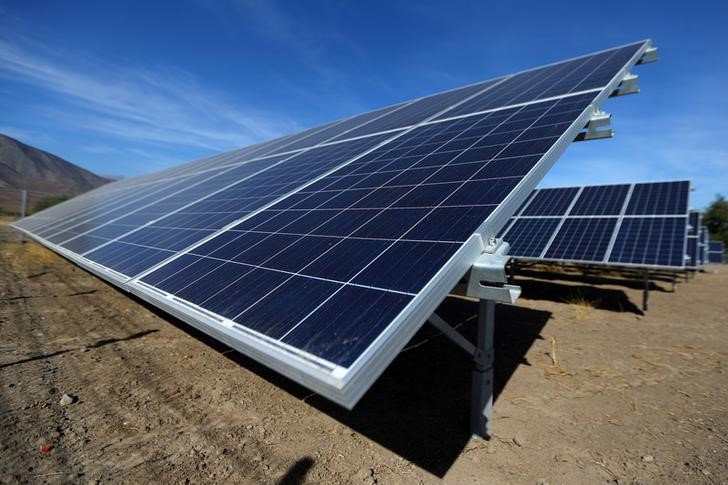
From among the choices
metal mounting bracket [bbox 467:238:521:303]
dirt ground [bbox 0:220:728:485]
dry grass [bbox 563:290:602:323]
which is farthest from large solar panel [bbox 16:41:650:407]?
dry grass [bbox 563:290:602:323]

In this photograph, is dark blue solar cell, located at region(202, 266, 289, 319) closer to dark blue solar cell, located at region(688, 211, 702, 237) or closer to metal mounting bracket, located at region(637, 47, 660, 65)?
metal mounting bracket, located at region(637, 47, 660, 65)

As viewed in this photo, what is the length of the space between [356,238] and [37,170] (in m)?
220

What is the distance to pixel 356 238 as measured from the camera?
4746 mm

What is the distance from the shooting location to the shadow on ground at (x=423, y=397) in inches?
205

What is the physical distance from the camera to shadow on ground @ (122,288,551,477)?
5.20 m

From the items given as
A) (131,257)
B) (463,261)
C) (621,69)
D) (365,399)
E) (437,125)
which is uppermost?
(621,69)

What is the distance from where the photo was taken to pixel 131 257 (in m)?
8.07

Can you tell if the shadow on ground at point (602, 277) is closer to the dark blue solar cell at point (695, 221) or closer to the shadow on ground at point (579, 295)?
the shadow on ground at point (579, 295)

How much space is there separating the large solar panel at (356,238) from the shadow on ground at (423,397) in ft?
9.05

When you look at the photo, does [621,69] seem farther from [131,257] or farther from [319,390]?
[131,257]

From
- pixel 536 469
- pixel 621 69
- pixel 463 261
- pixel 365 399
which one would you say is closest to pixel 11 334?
pixel 365 399

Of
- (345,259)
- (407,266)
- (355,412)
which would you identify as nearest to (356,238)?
(345,259)

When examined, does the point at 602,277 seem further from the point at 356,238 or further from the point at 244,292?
the point at 244,292

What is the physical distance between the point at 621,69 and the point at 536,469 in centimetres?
781
